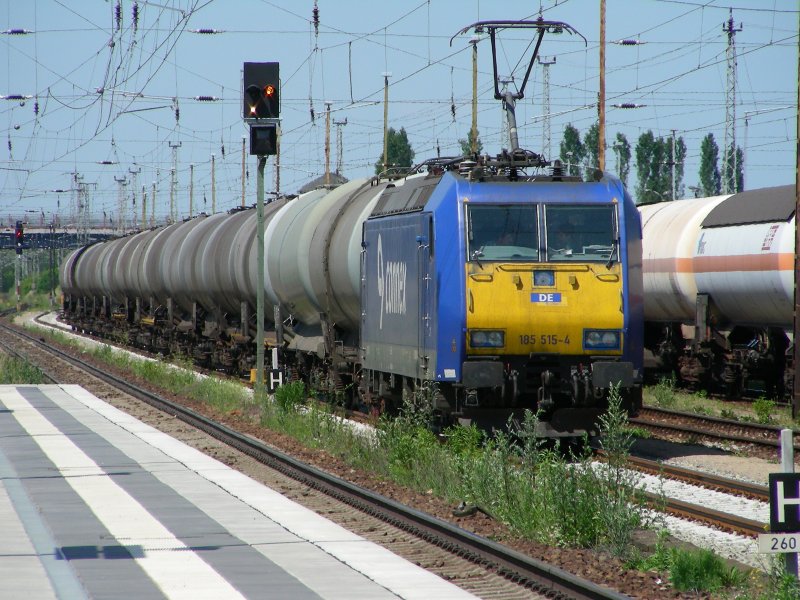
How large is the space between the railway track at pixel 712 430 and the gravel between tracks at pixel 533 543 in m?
1.33

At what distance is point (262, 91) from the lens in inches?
797

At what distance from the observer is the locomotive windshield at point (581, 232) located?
623 inches

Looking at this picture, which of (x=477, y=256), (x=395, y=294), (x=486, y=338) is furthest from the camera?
(x=395, y=294)

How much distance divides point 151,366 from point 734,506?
21.9 metres

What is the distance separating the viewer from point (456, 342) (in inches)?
607

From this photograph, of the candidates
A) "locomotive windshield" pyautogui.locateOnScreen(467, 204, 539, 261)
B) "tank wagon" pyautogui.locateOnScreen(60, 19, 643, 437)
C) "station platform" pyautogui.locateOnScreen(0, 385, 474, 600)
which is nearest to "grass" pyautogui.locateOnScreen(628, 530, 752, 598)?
"station platform" pyautogui.locateOnScreen(0, 385, 474, 600)

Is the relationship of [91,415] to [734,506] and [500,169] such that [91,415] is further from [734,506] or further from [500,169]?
[734,506]

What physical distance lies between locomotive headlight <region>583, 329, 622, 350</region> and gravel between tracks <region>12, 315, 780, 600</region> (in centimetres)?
181

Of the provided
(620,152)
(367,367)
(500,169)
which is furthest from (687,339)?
(620,152)

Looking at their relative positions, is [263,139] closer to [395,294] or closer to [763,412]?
[395,294]

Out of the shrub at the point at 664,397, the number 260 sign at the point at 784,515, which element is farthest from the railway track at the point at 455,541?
the shrub at the point at 664,397

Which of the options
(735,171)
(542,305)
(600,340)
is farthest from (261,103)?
(735,171)

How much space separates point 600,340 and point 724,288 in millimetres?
9916

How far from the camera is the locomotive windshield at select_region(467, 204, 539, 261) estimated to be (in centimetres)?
1565
